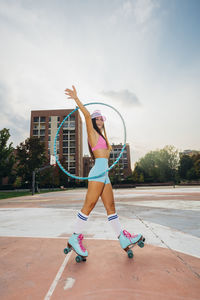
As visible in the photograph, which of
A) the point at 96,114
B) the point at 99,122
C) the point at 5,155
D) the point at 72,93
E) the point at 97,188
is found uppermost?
the point at 5,155

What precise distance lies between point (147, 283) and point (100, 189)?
4.51 ft

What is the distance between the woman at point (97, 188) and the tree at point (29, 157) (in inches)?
1279

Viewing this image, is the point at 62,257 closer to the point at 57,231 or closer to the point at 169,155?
the point at 57,231

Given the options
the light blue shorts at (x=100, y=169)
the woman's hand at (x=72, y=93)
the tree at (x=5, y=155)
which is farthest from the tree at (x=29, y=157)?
the light blue shorts at (x=100, y=169)

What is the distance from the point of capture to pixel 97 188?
Answer: 2.92m

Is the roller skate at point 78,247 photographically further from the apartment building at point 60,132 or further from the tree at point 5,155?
the apartment building at point 60,132

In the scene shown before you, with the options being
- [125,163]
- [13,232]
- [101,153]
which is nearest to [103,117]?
[101,153]

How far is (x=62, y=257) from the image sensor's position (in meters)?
2.93

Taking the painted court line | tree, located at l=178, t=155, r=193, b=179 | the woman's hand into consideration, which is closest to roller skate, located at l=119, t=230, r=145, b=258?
the painted court line

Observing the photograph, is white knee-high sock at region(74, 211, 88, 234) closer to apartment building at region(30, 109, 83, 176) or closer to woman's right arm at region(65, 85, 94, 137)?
woman's right arm at region(65, 85, 94, 137)

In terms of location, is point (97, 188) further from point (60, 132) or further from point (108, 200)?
point (60, 132)

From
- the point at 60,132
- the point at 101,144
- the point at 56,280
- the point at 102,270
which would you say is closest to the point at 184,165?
the point at 60,132

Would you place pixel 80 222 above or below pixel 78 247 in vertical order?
above

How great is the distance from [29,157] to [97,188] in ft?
110
